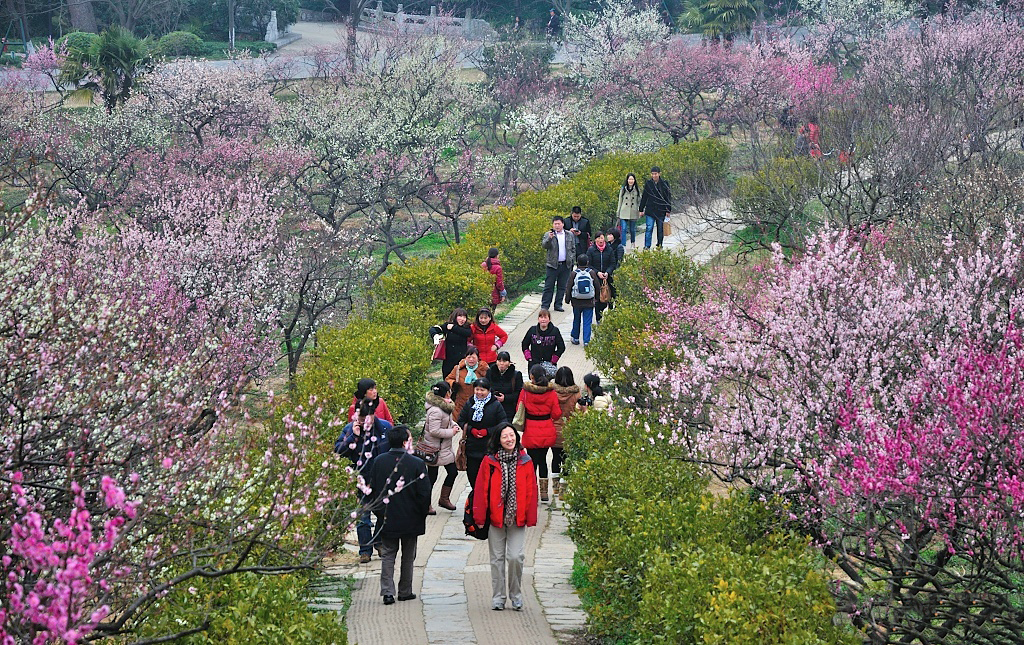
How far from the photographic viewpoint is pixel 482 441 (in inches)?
517

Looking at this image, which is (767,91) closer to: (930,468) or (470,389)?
(470,389)

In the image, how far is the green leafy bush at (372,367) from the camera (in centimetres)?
1544

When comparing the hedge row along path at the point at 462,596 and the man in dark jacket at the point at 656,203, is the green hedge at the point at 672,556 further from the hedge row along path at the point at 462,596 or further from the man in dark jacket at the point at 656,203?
the man in dark jacket at the point at 656,203

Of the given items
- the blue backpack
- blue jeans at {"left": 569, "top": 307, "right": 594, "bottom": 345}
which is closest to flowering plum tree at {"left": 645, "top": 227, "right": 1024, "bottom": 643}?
the blue backpack

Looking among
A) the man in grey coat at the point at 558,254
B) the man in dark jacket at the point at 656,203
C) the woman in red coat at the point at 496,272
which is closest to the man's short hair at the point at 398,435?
the woman in red coat at the point at 496,272

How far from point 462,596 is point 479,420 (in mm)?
2161

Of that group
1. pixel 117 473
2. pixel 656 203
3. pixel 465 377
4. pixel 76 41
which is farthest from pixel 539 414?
pixel 76 41

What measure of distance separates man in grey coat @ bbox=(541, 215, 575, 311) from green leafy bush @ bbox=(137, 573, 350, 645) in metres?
13.1

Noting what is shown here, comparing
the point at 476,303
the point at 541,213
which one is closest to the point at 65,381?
the point at 476,303

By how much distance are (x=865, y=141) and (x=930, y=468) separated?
65.1 feet

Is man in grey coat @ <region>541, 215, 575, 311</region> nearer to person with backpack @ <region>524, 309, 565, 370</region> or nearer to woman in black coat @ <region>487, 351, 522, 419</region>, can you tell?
person with backpack @ <region>524, 309, 565, 370</region>

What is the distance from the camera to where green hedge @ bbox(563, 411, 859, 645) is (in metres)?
8.40

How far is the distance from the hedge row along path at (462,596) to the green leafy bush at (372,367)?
5.82 feet

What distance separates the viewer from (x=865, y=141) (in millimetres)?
27781
